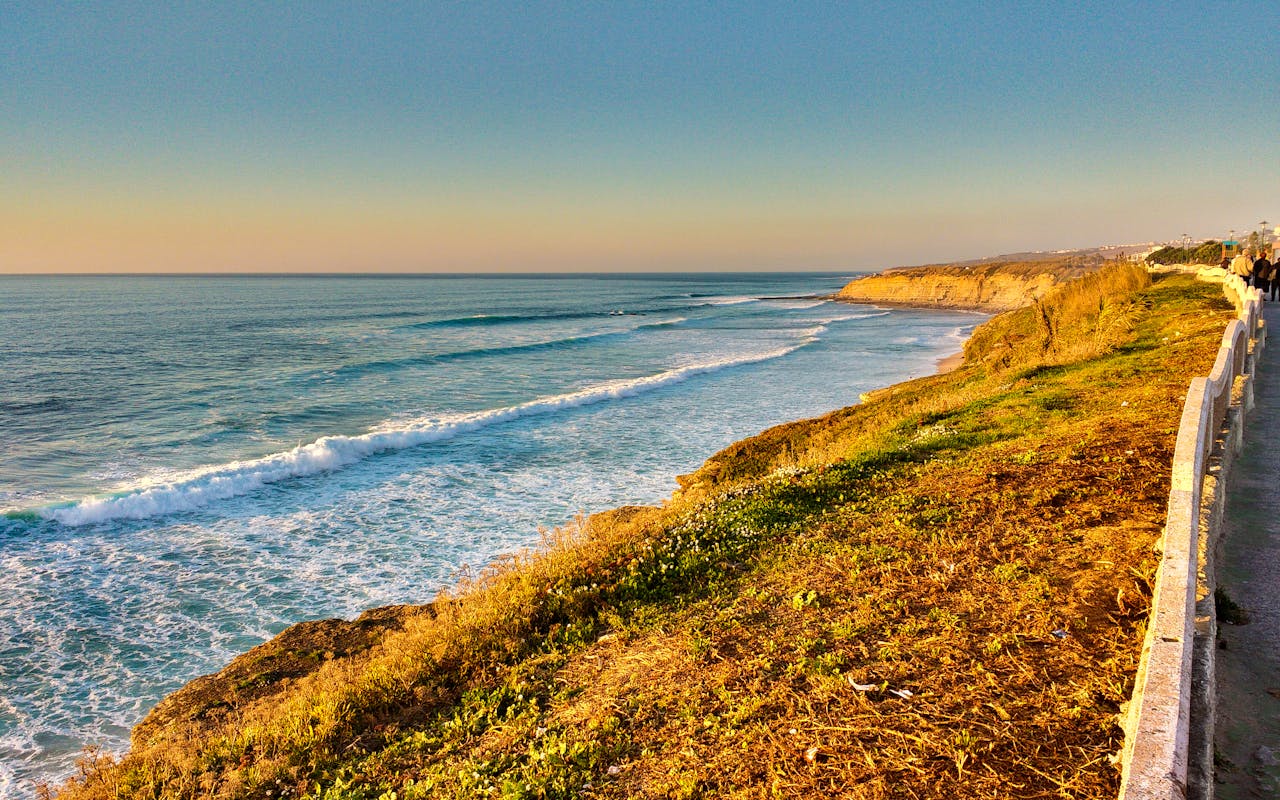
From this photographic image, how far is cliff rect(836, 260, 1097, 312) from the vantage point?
78062mm

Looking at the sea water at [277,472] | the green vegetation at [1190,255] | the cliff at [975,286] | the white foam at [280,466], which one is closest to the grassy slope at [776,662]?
the sea water at [277,472]

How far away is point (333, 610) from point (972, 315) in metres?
75.2

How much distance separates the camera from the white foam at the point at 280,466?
45.3 feet

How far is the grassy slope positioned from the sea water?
2.90 meters

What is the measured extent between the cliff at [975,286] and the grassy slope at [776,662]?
75.6 meters

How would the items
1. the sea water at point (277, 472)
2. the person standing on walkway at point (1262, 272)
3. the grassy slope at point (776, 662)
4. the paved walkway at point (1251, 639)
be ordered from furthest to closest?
1. the person standing on walkway at point (1262, 272)
2. the sea water at point (277, 472)
3. the grassy slope at point (776, 662)
4. the paved walkway at point (1251, 639)

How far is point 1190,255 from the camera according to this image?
2130 inches

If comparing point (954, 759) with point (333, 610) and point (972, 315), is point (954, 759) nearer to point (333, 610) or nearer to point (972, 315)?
point (333, 610)

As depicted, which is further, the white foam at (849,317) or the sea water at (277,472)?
the white foam at (849,317)

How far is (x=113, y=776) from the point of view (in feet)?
16.6

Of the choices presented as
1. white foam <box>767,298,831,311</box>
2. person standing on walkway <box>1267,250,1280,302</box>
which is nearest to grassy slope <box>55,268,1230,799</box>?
person standing on walkway <box>1267,250,1280,302</box>

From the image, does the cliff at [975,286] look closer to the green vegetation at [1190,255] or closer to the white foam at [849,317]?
the green vegetation at [1190,255]

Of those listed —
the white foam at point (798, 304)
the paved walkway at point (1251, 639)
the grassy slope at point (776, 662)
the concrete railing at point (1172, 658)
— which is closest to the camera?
the concrete railing at point (1172, 658)

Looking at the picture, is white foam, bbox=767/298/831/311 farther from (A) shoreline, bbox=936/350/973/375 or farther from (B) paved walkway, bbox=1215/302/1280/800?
(B) paved walkway, bbox=1215/302/1280/800
